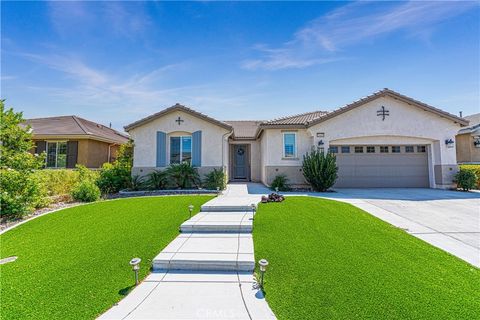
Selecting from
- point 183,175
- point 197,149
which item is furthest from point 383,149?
point 183,175

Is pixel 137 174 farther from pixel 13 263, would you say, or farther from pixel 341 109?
pixel 341 109

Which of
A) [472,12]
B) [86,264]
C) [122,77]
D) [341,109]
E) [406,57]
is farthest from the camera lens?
[341,109]

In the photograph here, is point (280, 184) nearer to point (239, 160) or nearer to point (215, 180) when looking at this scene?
point (215, 180)

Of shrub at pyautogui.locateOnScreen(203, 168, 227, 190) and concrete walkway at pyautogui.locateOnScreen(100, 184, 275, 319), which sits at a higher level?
shrub at pyautogui.locateOnScreen(203, 168, 227, 190)

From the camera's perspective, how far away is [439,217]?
727cm

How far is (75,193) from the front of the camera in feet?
33.7

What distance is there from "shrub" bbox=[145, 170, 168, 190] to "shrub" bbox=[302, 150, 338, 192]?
26.9 feet

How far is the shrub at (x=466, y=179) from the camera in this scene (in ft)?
41.5

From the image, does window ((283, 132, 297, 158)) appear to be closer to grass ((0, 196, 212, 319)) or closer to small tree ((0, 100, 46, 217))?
grass ((0, 196, 212, 319))

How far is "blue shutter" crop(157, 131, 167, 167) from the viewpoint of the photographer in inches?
518

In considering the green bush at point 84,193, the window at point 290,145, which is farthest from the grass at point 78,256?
the window at point 290,145

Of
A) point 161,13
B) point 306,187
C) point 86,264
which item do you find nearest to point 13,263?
point 86,264

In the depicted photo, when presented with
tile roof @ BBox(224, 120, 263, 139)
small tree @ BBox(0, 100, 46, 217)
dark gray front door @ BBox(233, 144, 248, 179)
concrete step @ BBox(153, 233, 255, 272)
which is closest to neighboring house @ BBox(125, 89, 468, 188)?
tile roof @ BBox(224, 120, 263, 139)

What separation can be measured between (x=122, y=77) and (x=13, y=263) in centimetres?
1021
